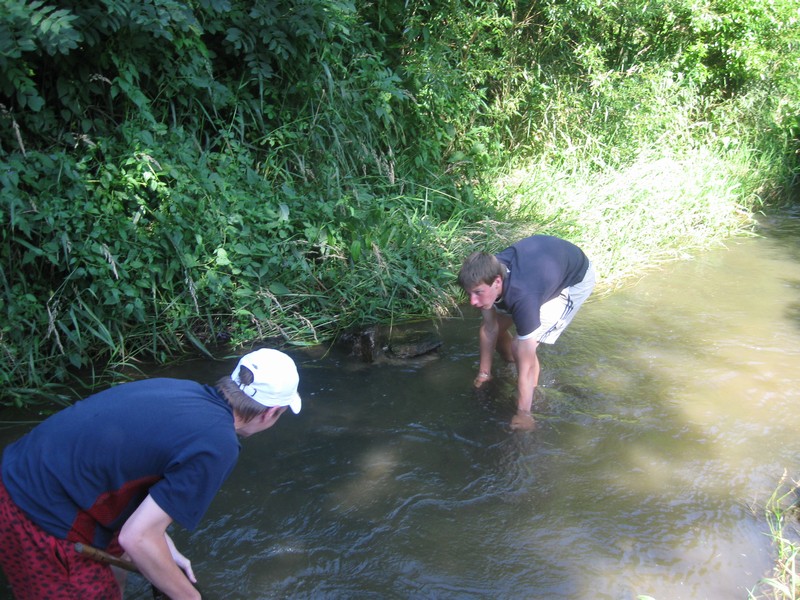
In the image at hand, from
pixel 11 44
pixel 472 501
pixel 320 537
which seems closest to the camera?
pixel 320 537

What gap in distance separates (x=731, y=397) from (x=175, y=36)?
4712 millimetres

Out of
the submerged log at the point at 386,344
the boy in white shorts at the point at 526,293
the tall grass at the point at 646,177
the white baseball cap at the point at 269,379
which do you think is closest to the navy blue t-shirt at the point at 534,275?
the boy in white shorts at the point at 526,293

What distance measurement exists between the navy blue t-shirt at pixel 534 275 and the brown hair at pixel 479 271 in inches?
7.6

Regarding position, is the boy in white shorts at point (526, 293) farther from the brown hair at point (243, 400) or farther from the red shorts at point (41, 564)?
the red shorts at point (41, 564)

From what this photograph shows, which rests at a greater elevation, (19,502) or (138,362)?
(19,502)

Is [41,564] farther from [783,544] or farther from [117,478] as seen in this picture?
[783,544]

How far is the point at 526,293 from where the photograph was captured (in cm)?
371

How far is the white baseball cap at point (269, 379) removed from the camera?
2.07m

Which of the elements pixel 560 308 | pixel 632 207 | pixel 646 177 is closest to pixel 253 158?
pixel 560 308

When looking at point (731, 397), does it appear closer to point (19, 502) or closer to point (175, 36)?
point (19, 502)

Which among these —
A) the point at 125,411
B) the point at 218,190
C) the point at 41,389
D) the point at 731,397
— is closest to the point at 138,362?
the point at 41,389

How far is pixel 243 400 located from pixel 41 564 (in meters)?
0.75

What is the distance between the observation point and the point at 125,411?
1.97 metres

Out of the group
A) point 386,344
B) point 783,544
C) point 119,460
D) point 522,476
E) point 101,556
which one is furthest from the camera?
point 386,344
